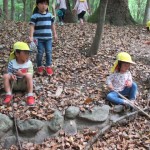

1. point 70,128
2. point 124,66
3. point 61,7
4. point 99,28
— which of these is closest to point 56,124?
point 70,128

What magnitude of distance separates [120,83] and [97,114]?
83 cm

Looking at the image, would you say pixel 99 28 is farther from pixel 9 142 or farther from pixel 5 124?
pixel 9 142

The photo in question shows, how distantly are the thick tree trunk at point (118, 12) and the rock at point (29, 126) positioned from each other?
8651mm

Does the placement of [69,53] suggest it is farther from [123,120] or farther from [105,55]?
[123,120]

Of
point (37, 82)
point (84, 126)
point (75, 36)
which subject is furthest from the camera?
point (75, 36)

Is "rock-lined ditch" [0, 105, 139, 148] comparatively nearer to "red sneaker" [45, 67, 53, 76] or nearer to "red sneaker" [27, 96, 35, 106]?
"red sneaker" [27, 96, 35, 106]

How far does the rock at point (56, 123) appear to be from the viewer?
5191 mm

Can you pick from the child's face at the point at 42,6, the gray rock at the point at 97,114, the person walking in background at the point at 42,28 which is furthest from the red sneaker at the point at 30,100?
the child's face at the point at 42,6

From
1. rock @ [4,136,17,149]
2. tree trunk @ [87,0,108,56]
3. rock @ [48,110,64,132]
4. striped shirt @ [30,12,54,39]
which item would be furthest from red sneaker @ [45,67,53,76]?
rock @ [4,136,17,149]

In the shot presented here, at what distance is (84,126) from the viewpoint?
18.1ft

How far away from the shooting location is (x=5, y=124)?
16.5 ft

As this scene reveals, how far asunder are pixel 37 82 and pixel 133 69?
256 centimetres

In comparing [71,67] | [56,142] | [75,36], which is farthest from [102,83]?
[75,36]

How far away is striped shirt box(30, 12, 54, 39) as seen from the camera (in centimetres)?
654
